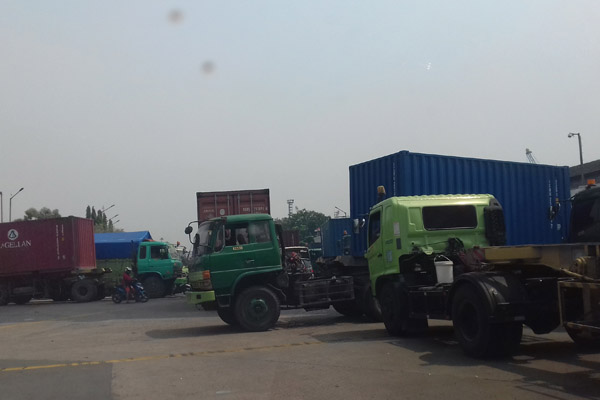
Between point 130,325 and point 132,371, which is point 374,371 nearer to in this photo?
point 132,371

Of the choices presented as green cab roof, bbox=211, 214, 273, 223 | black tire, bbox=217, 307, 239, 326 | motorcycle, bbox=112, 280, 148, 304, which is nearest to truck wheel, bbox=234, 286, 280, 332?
black tire, bbox=217, 307, 239, 326

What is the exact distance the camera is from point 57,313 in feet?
67.5

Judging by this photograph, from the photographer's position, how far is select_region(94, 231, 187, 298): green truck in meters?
26.5

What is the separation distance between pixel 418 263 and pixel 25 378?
6.53 meters

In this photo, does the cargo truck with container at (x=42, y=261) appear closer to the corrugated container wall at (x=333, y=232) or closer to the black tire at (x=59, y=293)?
the black tire at (x=59, y=293)

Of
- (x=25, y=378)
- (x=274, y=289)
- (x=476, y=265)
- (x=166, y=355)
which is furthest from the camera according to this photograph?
(x=274, y=289)

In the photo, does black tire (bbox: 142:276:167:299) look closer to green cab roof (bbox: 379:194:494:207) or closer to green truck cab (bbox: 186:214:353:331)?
green truck cab (bbox: 186:214:353:331)

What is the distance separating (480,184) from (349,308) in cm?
433

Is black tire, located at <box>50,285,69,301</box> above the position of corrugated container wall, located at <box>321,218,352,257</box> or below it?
below

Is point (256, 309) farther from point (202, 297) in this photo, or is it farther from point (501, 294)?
point (501, 294)

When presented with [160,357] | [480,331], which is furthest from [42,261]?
[480,331]

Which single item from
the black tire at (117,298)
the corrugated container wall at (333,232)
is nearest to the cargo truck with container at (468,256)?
the corrugated container wall at (333,232)

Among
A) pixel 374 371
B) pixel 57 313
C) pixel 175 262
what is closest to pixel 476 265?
pixel 374 371

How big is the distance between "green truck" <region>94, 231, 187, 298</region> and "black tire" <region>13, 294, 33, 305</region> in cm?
328
